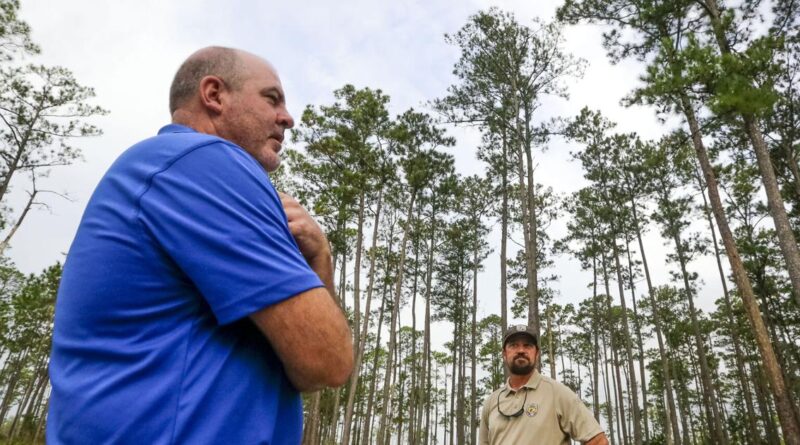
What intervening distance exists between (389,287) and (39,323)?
839 inches

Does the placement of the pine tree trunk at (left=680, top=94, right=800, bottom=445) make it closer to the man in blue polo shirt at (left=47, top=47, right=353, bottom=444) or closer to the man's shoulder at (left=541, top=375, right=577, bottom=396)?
the man's shoulder at (left=541, top=375, right=577, bottom=396)

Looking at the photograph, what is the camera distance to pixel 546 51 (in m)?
16.8

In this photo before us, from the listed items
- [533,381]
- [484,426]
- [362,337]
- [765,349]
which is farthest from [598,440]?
[362,337]

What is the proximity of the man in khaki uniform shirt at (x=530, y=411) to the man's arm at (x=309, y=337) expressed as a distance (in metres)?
2.70

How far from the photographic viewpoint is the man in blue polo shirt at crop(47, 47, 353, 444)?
56cm

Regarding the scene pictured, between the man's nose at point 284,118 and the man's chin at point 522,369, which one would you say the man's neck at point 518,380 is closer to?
the man's chin at point 522,369

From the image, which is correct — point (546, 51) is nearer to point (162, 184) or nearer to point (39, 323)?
point (162, 184)

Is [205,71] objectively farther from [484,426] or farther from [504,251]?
[504,251]

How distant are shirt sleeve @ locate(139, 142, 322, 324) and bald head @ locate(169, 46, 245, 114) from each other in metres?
0.30

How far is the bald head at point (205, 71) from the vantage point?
90 centimetres

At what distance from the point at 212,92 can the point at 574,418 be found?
119 inches

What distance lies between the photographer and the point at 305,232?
2.64ft

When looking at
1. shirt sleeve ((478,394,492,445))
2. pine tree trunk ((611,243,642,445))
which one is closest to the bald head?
shirt sleeve ((478,394,492,445))

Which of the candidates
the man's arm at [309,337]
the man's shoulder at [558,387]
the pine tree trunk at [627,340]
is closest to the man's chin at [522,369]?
the man's shoulder at [558,387]
